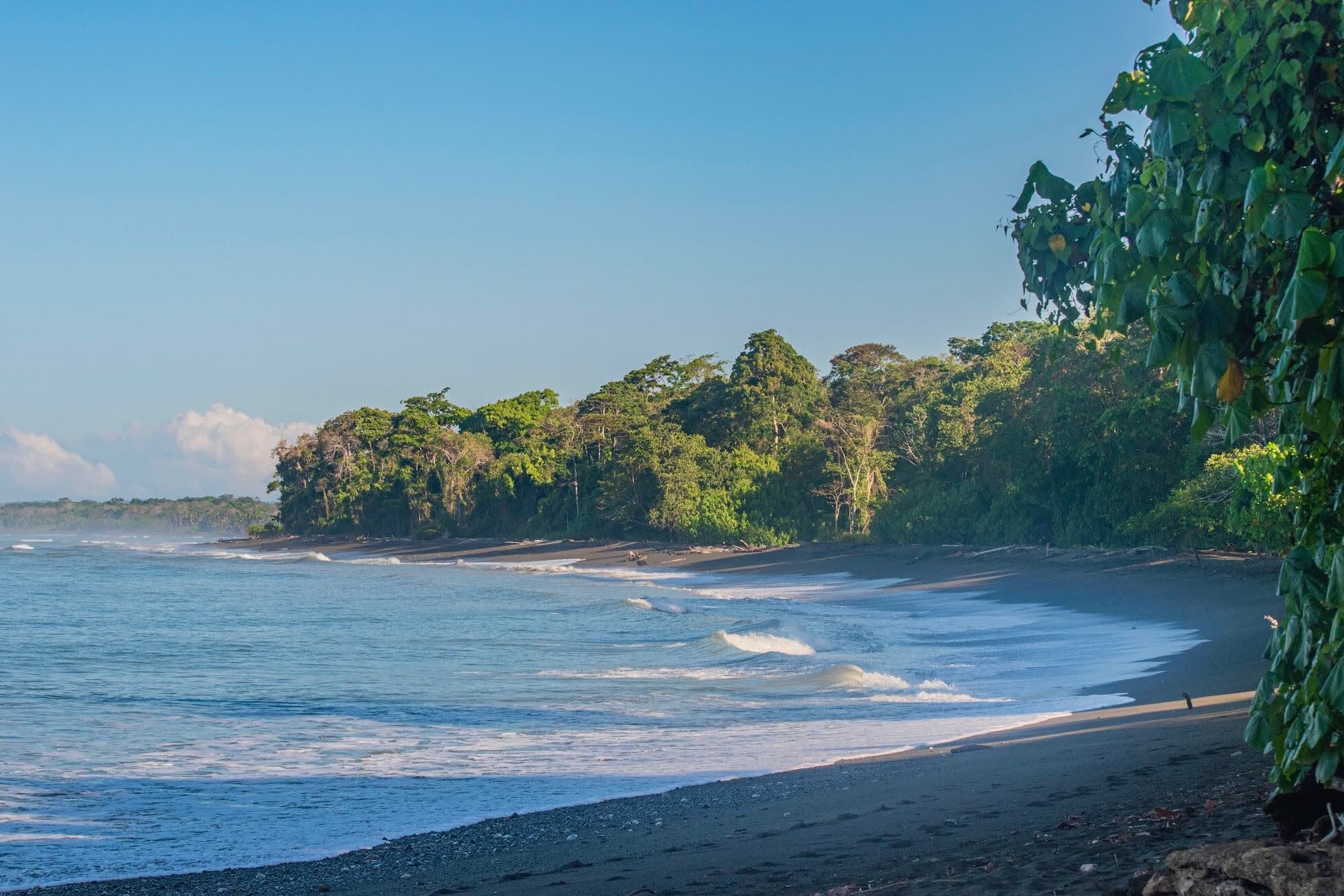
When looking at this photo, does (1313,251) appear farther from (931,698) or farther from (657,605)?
(657,605)

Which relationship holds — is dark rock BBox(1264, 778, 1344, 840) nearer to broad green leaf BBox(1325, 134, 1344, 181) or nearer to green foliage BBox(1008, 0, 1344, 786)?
green foliage BBox(1008, 0, 1344, 786)

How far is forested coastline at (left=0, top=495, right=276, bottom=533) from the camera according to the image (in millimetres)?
148375

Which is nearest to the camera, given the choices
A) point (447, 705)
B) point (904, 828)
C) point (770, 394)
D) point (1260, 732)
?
point (1260, 732)

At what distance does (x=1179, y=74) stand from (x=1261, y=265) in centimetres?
54

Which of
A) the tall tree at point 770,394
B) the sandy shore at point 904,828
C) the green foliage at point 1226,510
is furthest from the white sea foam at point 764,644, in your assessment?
the tall tree at point 770,394

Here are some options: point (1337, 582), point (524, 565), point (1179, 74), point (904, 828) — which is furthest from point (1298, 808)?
point (524, 565)

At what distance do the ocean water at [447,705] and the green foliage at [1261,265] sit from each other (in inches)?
232

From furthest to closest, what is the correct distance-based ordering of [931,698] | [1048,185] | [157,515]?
[157,515], [931,698], [1048,185]

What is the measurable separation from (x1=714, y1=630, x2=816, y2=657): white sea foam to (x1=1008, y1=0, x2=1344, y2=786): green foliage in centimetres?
1412

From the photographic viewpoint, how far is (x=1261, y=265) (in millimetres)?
2768

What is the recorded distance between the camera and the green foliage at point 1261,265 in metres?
2.57

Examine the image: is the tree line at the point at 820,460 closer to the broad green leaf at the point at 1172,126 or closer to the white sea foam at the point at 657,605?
the broad green leaf at the point at 1172,126

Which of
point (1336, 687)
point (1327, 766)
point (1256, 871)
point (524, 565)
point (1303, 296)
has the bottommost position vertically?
point (524, 565)

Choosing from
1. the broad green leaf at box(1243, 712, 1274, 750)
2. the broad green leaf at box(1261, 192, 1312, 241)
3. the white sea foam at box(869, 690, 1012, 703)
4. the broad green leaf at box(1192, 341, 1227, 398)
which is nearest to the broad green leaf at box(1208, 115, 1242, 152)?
the broad green leaf at box(1261, 192, 1312, 241)
